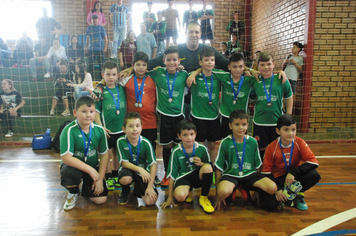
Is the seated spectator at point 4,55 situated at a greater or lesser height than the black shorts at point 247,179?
greater

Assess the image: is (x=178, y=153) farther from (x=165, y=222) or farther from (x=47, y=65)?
(x=47, y=65)

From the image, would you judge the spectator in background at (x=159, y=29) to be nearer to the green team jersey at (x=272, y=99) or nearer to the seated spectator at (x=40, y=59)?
the seated spectator at (x=40, y=59)

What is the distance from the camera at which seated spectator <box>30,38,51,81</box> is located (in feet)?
21.9

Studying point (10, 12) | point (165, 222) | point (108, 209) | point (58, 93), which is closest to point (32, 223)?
point (108, 209)

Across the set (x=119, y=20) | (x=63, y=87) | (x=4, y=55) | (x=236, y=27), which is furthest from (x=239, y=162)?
(x=4, y=55)

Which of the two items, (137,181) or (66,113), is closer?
(137,181)

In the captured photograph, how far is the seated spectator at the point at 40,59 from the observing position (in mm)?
6660

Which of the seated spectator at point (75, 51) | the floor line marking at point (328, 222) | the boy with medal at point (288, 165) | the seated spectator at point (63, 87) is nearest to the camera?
the floor line marking at point (328, 222)

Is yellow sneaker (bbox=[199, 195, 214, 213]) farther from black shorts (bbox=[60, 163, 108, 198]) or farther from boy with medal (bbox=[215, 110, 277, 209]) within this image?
black shorts (bbox=[60, 163, 108, 198])

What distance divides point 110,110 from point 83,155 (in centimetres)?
56

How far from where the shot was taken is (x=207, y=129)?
2717 millimetres

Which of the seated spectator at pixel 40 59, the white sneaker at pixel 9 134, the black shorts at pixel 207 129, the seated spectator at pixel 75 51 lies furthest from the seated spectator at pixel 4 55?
the black shorts at pixel 207 129

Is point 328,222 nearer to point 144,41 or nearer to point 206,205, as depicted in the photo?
point 206,205

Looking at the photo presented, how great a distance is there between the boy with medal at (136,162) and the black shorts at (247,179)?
675 millimetres
